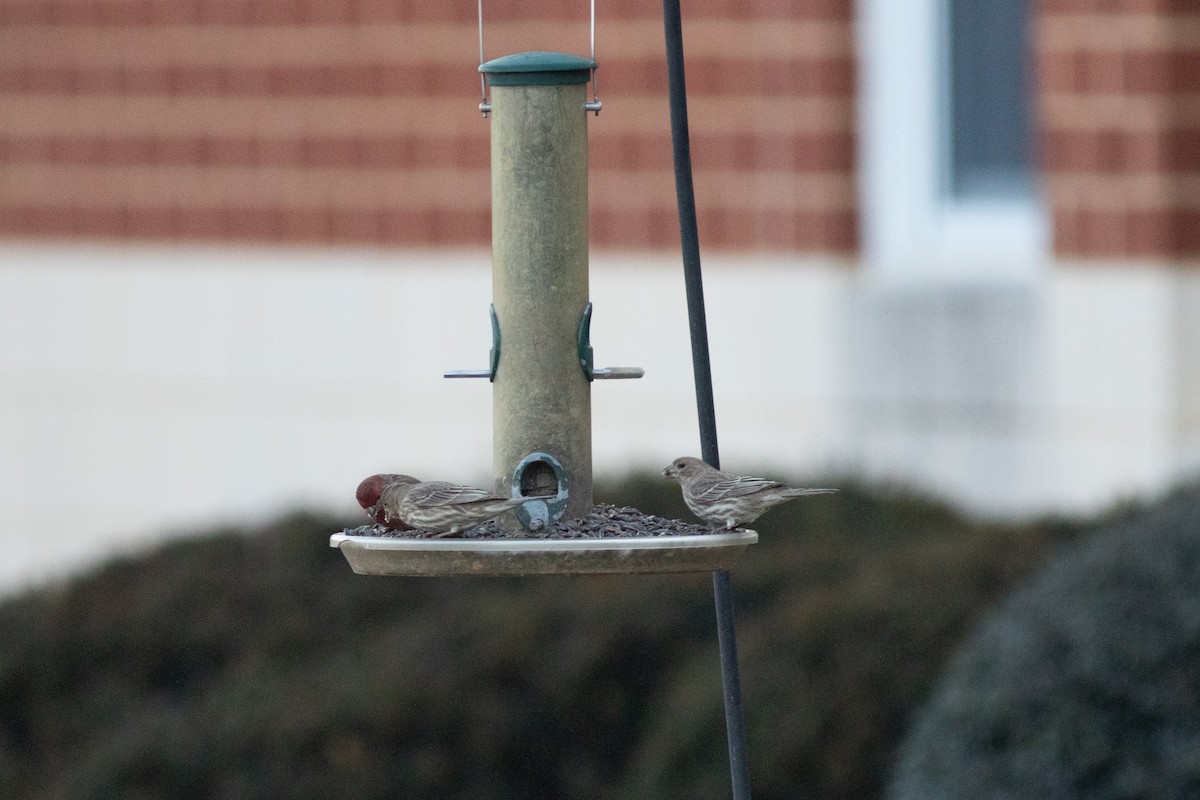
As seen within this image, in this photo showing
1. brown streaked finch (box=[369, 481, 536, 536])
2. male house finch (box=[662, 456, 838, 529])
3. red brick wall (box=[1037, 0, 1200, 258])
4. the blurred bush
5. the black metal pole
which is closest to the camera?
the black metal pole

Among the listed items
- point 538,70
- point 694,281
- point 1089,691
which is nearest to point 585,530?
point 694,281

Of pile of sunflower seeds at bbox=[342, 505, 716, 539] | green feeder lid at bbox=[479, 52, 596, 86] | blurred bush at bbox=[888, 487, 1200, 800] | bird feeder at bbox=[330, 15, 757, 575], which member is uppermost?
green feeder lid at bbox=[479, 52, 596, 86]

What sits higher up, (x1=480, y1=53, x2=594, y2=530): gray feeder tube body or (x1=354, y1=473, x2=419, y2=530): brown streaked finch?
(x1=480, y1=53, x2=594, y2=530): gray feeder tube body

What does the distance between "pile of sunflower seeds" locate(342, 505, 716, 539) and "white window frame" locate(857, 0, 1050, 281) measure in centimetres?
580

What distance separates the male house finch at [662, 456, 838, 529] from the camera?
3660 millimetres

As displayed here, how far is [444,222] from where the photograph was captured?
10500mm

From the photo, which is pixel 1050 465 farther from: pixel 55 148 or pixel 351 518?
pixel 55 148

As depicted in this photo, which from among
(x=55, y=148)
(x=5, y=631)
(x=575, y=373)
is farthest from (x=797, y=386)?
(x=575, y=373)

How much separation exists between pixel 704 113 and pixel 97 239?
11.9 feet

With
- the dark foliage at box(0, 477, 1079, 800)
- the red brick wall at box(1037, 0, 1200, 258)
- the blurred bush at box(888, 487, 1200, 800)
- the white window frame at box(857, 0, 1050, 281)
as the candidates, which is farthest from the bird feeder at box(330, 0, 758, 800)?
the white window frame at box(857, 0, 1050, 281)

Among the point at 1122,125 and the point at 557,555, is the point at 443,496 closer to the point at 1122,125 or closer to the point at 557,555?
the point at 557,555

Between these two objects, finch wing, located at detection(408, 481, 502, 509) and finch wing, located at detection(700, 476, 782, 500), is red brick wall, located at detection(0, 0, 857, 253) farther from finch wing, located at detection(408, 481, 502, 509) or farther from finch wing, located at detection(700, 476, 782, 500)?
finch wing, located at detection(408, 481, 502, 509)

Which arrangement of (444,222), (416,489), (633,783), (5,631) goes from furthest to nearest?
(444,222) → (5,631) → (633,783) → (416,489)

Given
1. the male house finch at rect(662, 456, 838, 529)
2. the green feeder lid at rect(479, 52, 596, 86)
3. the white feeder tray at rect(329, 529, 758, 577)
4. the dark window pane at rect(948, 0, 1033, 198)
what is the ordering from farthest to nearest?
the dark window pane at rect(948, 0, 1033, 198)
the green feeder lid at rect(479, 52, 596, 86)
the male house finch at rect(662, 456, 838, 529)
the white feeder tray at rect(329, 529, 758, 577)
